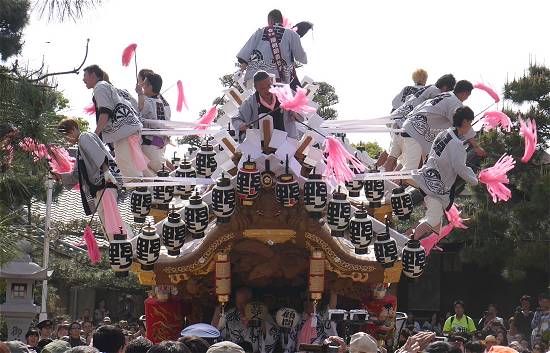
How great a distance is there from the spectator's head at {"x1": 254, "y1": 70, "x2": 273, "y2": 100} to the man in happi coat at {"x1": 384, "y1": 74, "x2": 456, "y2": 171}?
1898 millimetres

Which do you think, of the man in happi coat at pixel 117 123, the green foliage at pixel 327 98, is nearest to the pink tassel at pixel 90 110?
the man in happi coat at pixel 117 123

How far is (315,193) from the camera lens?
372 inches

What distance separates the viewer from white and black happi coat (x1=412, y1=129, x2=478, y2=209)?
9.98 meters

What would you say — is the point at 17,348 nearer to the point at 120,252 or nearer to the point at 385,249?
the point at 120,252

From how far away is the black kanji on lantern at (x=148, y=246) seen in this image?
9.68 metres

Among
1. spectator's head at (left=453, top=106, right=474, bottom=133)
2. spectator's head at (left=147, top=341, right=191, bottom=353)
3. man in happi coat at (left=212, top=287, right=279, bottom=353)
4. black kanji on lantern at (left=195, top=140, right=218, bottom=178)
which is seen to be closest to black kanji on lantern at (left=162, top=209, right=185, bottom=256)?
man in happi coat at (left=212, top=287, right=279, bottom=353)

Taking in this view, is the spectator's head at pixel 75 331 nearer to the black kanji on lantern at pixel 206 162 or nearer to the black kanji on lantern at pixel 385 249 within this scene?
the black kanji on lantern at pixel 206 162

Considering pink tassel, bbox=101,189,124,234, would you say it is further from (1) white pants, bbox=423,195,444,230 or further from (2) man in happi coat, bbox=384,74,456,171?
(2) man in happi coat, bbox=384,74,456,171

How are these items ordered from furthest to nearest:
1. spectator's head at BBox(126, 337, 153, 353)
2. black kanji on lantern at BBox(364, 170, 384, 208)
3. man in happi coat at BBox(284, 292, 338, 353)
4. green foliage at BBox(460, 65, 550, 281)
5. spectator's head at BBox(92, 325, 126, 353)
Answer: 1. green foliage at BBox(460, 65, 550, 281)
2. black kanji on lantern at BBox(364, 170, 384, 208)
3. man in happi coat at BBox(284, 292, 338, 353)
4. spectator's head at BBox(126, 337, 153, 353)
5. spectator's head at BBox(92, 325, 126, 353)

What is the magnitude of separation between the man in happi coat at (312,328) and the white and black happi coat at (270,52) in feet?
8.40

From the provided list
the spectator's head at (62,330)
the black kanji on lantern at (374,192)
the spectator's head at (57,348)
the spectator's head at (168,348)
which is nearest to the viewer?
the spectator's head at (168,348)

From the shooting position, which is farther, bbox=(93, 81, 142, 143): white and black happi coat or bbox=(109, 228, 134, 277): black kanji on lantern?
bbox=(93, 81, 142, 143): white and black happi coat

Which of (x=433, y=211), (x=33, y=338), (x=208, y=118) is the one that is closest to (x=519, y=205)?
(x=433, y=211)

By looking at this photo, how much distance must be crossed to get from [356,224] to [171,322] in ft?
6.86
